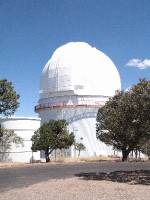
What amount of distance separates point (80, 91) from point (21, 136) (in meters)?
18.5

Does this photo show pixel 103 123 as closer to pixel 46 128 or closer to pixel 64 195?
pixel 46 128

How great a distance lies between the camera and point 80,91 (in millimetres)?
70875

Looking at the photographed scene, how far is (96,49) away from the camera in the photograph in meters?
77.5

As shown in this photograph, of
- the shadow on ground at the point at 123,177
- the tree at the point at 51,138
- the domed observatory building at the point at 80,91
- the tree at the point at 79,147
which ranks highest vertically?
the domed observatory building at the point at 80,91

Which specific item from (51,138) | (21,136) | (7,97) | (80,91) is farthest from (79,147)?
(7,97)

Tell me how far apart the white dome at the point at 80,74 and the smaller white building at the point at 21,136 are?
15248 mm

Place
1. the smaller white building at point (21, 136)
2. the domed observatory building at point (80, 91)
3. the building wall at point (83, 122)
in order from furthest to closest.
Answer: the building wall at point (83, 122), the domed observatory building at point (80, 91), the smaller white building at point (21, 136)

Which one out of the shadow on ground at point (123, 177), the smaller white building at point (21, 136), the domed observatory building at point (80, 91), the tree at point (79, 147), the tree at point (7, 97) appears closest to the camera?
the shadow on ground at point (123, 177)

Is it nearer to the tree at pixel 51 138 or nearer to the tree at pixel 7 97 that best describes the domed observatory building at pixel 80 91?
the tree at pixel 51 138

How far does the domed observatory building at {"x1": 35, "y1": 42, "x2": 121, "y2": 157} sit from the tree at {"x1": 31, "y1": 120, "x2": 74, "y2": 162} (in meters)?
21.0

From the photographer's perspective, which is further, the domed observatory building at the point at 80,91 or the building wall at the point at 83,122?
the building wall at the point at 83,122

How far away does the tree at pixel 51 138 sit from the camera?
154ft

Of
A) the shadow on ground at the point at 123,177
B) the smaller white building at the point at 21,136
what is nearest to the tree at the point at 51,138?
the smaller white building at the point at 21,136

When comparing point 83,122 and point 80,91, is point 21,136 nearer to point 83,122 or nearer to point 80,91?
point 80,91
